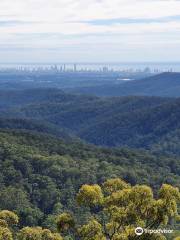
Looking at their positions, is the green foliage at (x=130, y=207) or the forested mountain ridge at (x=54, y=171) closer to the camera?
the green foliage at (x=130, y=207)

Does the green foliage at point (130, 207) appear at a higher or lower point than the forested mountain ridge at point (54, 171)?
higher

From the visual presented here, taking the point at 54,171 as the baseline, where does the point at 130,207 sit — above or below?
above

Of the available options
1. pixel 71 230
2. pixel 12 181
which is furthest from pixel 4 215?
pixel 12 181

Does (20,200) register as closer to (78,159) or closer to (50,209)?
(50,209)

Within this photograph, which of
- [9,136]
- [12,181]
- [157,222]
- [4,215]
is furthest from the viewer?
[9,136]

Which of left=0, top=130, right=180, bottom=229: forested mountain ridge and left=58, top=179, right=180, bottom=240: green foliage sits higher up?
left=58, top=179, right=180, bottom=240: green foliage

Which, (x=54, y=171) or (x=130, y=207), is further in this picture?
(x=54, y=171)

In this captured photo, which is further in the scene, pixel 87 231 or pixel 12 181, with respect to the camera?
pixel 12 181

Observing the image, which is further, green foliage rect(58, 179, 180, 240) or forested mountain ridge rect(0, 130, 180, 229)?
forested mountain ridge rect(0, 130, 180, 229)
